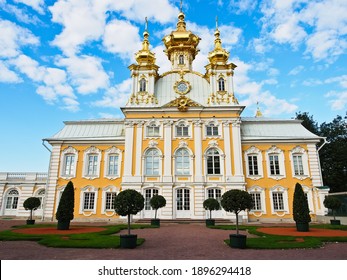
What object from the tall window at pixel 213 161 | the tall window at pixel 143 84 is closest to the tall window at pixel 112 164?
the tall window at pixel 143 84

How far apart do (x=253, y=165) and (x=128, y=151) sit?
39.9ft

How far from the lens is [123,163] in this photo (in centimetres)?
2667

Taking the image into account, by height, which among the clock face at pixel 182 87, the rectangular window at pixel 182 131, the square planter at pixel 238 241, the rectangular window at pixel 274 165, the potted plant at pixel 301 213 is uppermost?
the clock face at pixel 182 87

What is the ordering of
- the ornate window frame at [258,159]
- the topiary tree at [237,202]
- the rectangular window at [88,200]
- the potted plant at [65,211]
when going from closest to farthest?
1. the topiary tree at [237,202]
2. the potted plant at [65,211]
3. the rectangular window at [88,200]
4. the ornate window frame at [258,159]

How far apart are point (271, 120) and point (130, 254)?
966 inches

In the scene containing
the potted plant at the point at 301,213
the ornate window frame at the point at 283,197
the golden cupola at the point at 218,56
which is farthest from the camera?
the golden cupola at the point at 218,56

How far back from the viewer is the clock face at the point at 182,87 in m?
28.3

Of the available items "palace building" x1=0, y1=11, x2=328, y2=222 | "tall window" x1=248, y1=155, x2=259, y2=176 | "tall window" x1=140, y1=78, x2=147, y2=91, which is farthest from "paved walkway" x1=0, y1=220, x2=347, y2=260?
"tall window" x1=140, y1=78, x2=147, y2=91

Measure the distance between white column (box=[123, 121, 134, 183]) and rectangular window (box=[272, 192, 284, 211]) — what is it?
13.4m

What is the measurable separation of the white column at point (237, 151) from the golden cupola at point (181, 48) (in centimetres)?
980

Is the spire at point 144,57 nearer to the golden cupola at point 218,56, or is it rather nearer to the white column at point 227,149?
the golden cupola at point 218,56

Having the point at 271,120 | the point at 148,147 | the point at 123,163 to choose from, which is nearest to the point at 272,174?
the point at 271,120

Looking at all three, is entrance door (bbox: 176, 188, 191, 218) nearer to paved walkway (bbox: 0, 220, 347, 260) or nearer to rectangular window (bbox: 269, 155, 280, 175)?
rectangular window (bbox: 269, 155, 280, 175)

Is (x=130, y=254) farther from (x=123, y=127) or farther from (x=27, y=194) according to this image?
(x=27, y=194)
